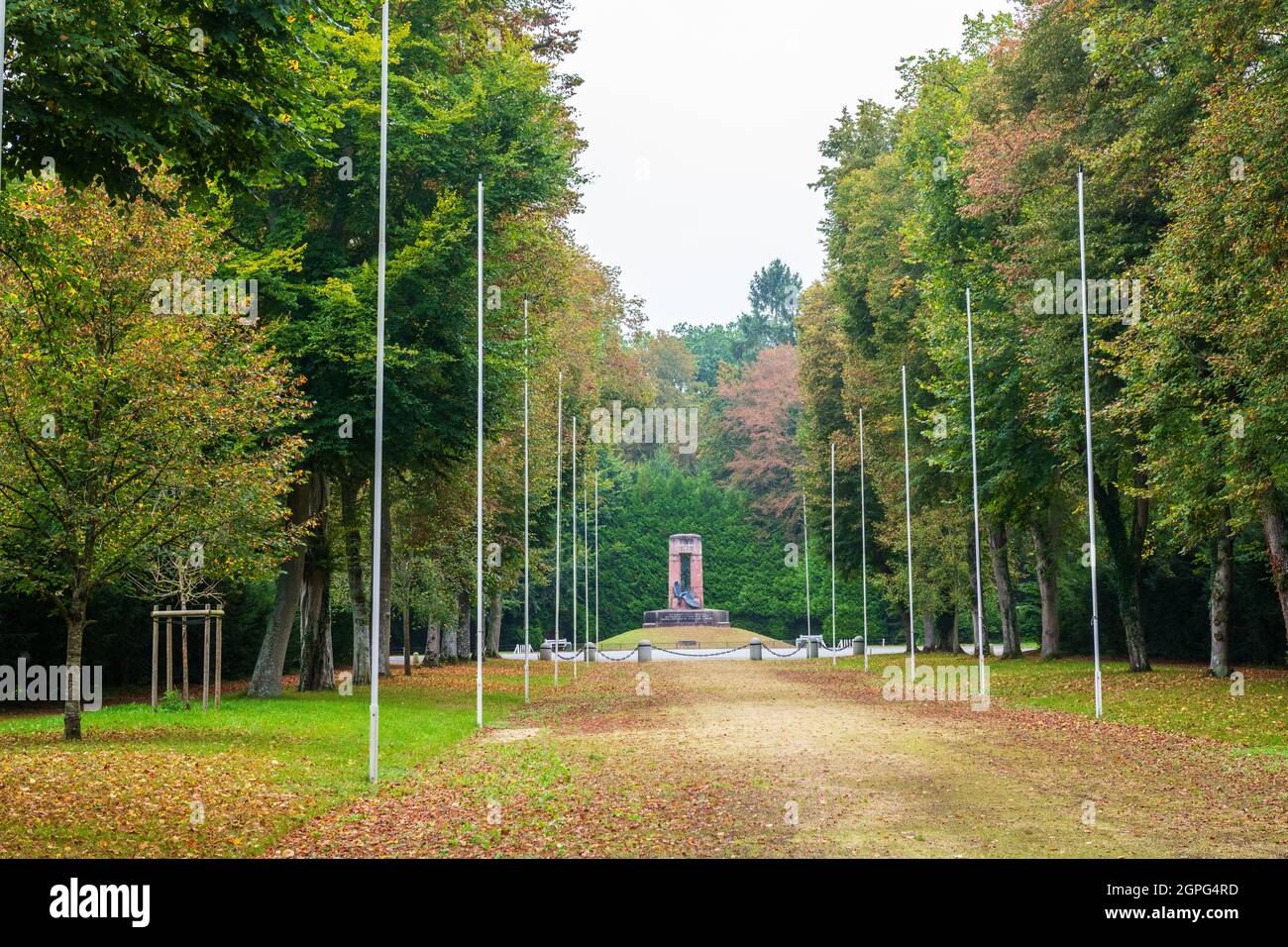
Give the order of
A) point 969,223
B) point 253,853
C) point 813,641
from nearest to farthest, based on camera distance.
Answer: point 253,853, point 969,223, point 813,641

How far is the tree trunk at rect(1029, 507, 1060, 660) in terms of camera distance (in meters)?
39.8

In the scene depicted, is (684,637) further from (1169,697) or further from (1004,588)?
(1169,697)

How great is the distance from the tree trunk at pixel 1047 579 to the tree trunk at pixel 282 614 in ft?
73.6

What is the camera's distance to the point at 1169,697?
24.1 metres

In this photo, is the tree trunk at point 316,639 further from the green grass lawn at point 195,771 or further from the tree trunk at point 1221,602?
the tree trunk at point 1221,602

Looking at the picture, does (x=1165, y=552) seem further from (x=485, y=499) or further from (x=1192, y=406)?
(x=485, y=499)

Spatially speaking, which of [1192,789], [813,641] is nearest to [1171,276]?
[1192,789]

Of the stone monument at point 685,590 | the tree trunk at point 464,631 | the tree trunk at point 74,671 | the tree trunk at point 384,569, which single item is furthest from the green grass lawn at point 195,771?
the stone monument at point 685,590

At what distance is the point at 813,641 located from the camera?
5619cm

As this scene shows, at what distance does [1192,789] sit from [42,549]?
1514 centimetres

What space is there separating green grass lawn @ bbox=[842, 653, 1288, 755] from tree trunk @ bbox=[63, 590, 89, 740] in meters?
15.5

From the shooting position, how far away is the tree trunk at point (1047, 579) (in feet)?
131

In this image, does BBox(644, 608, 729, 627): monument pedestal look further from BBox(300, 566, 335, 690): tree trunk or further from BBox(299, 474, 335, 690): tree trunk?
BBox(300, 566, 335, 690): tree trunk

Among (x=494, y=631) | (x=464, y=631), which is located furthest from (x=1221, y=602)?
(x=464, y=631)
